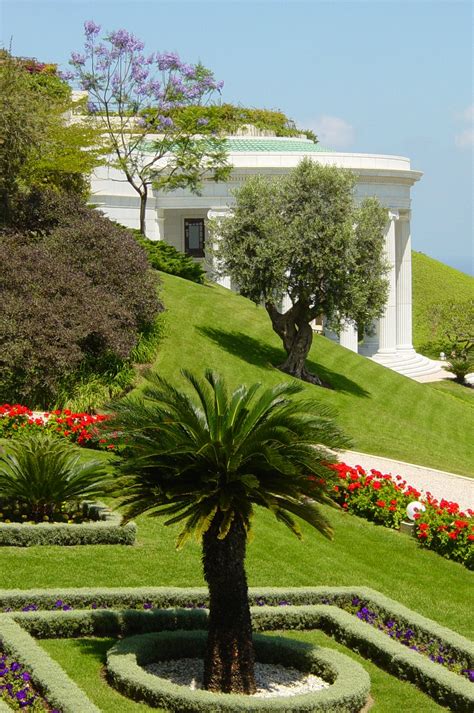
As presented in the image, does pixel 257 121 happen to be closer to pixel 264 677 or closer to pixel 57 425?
pixel 57 425

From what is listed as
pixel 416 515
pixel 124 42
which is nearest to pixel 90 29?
pixel 124 42

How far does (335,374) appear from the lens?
1703 inches

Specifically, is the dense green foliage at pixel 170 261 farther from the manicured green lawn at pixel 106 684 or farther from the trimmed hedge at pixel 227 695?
the trimmed hedge at pixel 227 695

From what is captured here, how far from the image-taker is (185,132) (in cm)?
4969

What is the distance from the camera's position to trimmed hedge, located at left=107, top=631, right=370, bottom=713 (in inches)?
465

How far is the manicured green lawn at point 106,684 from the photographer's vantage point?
1216cm

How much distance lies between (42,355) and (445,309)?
41747 millimetres

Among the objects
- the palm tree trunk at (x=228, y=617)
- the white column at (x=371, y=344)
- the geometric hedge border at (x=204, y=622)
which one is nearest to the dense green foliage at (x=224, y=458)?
the palm tree trunk at (x=228, y=617)

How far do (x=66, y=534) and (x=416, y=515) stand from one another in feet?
22.5

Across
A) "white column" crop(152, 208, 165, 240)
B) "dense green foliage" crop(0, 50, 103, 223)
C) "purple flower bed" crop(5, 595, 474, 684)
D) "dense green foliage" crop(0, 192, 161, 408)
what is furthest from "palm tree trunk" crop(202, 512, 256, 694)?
"white column" crop(152, 208, 165, 240)

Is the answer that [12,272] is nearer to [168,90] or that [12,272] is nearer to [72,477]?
[72,477]

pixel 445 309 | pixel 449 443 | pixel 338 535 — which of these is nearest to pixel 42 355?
pixel 338 535

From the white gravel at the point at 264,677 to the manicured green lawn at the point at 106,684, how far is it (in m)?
0.66

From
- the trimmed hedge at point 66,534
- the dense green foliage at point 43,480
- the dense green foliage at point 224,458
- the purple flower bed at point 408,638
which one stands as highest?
the dense green foliage at point 224,458
